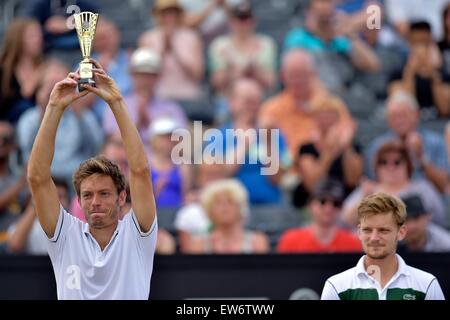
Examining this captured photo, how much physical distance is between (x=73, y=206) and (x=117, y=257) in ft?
13.3

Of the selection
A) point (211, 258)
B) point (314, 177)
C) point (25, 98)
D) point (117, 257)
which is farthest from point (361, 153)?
point (117, 257)

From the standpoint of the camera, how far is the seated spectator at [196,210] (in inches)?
390

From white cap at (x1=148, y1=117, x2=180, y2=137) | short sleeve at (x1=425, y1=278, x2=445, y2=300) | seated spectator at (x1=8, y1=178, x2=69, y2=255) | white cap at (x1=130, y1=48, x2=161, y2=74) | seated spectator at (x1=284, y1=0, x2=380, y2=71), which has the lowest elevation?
short sleeve at (x1=425, y1=278, x2=445, y2=300)

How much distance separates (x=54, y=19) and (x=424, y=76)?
3.40 metres

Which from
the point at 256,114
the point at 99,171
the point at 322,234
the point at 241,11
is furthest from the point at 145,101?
the point at 99,171

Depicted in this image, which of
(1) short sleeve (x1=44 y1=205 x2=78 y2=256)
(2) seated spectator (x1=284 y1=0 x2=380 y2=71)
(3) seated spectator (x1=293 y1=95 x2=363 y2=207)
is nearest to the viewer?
(1) short sleeve (x1=44 y1=205 x2=78 y2=256)

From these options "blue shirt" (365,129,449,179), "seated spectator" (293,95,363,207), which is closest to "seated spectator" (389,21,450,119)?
"blue shirt" (365,129,449,179)

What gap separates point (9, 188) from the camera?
1032cm

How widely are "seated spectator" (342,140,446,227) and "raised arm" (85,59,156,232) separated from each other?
4547 millimetres

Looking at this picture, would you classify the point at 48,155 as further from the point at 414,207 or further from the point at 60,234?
the point at 414,207

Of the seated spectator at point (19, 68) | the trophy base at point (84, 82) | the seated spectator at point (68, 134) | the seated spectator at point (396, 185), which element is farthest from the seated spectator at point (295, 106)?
the trophy base at point (84, 82)

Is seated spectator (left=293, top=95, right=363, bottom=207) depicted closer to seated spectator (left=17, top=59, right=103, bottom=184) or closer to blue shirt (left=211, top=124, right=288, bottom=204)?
blue shirt (left=211, top=124, right=288, bottom=204)

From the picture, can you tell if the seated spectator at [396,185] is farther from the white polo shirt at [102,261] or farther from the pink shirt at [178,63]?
the white polo shirt at [102,261]

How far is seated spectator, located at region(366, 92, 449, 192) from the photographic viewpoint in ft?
34.1
